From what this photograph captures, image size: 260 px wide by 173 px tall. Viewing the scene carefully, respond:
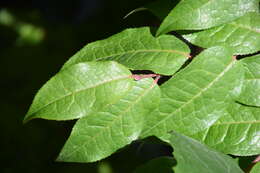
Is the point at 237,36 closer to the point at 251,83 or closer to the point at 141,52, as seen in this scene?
the point at 251,83

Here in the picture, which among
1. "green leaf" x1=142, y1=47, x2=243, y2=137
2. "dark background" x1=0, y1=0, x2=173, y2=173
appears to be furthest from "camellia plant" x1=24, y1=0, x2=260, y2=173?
"dark background" x1=0, y1=0, x2=173, y2=173

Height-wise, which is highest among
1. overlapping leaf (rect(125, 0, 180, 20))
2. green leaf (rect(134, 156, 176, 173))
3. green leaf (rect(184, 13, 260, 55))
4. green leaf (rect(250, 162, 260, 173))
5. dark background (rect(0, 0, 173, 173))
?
overlapping leaf (rect(125, 0, 180, 20))

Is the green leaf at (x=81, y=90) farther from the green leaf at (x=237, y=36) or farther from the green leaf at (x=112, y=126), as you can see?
the green leaf at (x=237, y=36)

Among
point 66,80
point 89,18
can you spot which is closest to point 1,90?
point 89,18

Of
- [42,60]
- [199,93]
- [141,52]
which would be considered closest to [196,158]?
[199,93]

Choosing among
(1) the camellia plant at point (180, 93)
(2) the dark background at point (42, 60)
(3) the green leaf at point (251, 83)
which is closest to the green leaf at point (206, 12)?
(1) the camellia plant at point (180, 93)

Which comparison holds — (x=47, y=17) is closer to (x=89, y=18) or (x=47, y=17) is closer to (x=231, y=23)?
(x=89, y=18)

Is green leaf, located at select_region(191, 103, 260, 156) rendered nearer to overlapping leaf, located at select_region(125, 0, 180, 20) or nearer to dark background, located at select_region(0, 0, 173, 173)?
overlapping leaf, located at select_region(125, 0, 180, 20)
